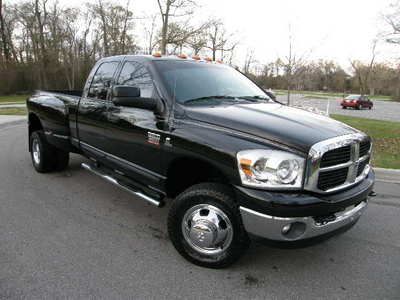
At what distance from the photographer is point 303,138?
2527mm

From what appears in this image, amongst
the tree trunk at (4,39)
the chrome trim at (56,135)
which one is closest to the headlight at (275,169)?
the chrome trim at (56,135)

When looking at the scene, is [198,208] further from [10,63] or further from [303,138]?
[10,63]

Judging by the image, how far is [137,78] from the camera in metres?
3.71

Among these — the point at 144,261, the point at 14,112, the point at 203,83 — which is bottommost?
the point at 144,261

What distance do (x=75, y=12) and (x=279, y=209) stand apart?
4386 centimetres

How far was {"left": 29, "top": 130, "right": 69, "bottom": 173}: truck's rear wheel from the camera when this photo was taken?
5.44 m

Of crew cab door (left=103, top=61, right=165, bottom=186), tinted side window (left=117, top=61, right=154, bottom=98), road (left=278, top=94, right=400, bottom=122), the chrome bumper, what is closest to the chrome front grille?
the chrome bumper

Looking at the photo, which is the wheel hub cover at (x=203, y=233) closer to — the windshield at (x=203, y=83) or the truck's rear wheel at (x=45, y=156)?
the windshield at (x=203, y=83)

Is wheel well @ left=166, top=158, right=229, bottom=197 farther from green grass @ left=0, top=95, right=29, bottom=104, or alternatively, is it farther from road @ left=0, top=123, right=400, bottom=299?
green grass @ left=0, top=95, right=29, bottom=104

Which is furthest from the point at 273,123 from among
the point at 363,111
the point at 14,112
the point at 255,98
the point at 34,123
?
the point at 363,111

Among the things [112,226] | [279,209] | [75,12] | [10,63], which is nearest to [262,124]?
[279,209]

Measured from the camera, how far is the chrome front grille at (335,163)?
8.01 feet

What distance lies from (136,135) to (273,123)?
1.49 metres

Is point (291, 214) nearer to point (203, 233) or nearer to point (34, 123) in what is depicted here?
point (203, 233)
